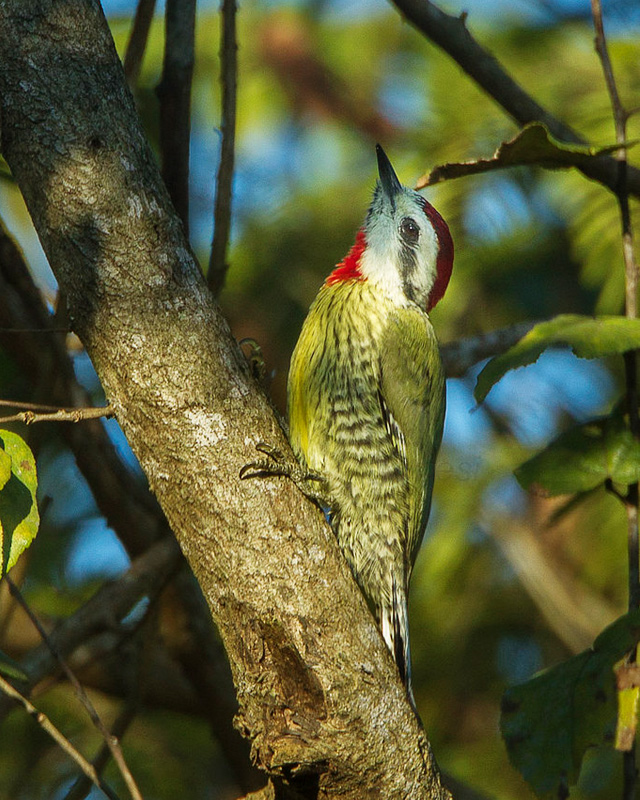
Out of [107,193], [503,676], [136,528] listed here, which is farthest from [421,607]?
[107,193]

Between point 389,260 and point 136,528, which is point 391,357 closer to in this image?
point 389,260

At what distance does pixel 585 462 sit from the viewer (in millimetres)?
2512

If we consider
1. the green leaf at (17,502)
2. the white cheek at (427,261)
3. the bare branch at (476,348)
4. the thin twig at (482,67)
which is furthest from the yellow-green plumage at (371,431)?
the green leaf at (17,502)

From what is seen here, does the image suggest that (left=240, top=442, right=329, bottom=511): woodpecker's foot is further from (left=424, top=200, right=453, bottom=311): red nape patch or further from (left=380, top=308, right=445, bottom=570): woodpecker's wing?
(left=424, top=200, right=453, bottom=311): red nape patch

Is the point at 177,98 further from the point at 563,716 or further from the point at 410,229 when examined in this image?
the point at 563,716

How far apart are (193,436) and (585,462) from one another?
3.85 ft

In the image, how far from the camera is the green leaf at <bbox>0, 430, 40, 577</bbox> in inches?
66.0

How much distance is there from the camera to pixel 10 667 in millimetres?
1857

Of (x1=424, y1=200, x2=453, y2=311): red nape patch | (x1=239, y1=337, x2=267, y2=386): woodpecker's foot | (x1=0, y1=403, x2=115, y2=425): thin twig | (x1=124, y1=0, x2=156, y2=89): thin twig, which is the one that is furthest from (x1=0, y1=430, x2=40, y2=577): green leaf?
(x1=424, y1=200, x2=453, y2=311): red nape patch

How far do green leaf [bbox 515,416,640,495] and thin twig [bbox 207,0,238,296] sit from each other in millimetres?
1161

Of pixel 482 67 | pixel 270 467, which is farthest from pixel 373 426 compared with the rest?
pixel 482 67

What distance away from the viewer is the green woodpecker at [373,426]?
9.34 feet

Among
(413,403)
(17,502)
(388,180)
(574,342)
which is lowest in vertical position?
(17,502)

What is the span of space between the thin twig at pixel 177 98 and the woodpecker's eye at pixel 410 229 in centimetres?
98
